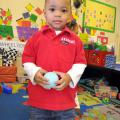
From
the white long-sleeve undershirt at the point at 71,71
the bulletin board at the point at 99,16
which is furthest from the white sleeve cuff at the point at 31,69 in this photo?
the bulletin board at the point at 99,16

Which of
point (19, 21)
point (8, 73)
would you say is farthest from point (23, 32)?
point (8, 73)

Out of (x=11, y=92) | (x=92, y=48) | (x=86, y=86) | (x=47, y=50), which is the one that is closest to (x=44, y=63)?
(x=47, y=50)

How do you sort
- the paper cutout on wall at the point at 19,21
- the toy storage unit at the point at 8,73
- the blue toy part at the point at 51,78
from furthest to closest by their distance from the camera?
the paper cutout on wall at the point at 19,21, the toy storage unit at the point at 8,73, the blue toy part at the point at 51,78

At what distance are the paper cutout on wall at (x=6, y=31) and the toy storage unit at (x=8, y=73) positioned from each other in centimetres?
32

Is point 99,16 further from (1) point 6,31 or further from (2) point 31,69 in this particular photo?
(2) point 31,69

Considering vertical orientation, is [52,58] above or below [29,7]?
below

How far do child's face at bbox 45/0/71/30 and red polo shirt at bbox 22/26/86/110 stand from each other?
3 centimetres

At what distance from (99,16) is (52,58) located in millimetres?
2197

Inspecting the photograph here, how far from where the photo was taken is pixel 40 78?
0.64 metres

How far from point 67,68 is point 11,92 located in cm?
115

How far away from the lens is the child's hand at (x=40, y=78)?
63cm

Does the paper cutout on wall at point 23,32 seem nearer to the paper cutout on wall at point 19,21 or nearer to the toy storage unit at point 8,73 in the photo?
the paper cutout on wall at point 19,21

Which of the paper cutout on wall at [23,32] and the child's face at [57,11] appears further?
the paper cutout on wall at [23,32]

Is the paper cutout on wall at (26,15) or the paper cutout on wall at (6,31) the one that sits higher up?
the paper cutout on wall at (26,15)
